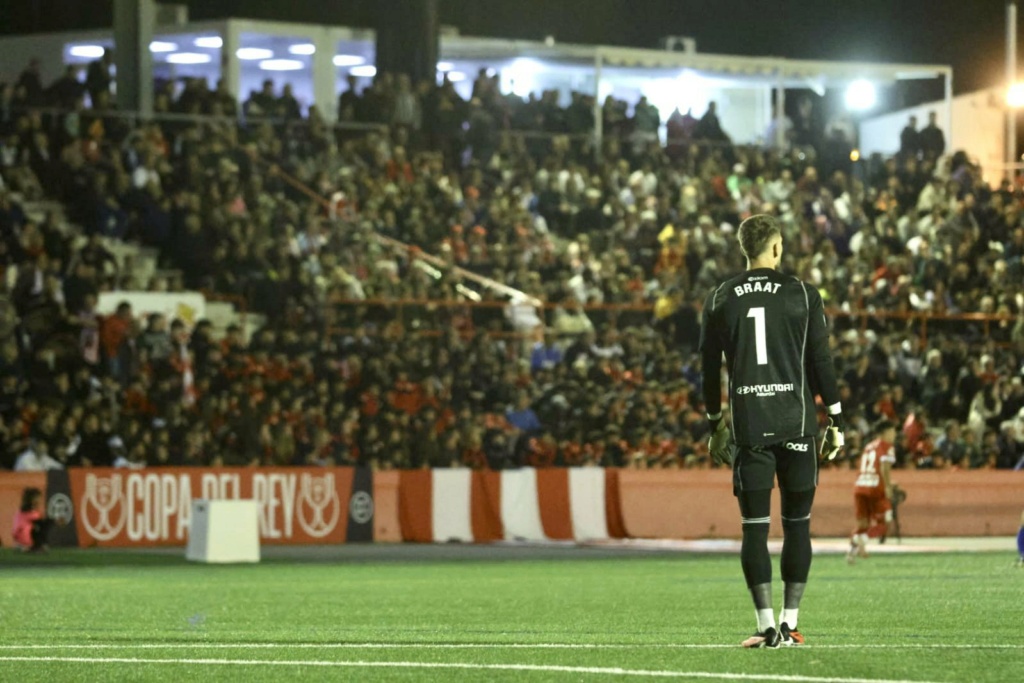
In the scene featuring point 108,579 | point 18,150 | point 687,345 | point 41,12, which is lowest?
point 108,579

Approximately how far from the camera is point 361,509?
27078 mm

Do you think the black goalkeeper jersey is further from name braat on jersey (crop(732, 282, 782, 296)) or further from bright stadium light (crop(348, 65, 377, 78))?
bright stadium light (crop(348, 65, 377, 78))

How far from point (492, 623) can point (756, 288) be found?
3763 mm

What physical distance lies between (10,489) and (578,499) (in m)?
7.98

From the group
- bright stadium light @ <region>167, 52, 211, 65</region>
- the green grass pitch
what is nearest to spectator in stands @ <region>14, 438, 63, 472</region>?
the green grass pitch

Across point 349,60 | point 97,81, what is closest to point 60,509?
point 97,81

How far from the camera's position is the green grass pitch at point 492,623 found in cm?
862

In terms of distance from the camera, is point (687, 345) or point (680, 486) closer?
point (680, 486)

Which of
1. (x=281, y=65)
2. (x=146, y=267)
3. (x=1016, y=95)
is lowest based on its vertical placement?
(x=146, y=267)

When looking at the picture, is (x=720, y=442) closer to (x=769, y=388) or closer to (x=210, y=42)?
(x=769, y=388)

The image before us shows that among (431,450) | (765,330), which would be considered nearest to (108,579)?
(431,450)

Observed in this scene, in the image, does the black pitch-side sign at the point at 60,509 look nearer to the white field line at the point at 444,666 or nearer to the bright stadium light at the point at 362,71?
the white field line at the point at 444,666

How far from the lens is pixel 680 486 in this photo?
2834 centimetres

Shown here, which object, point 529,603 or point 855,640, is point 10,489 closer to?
point 529,603
